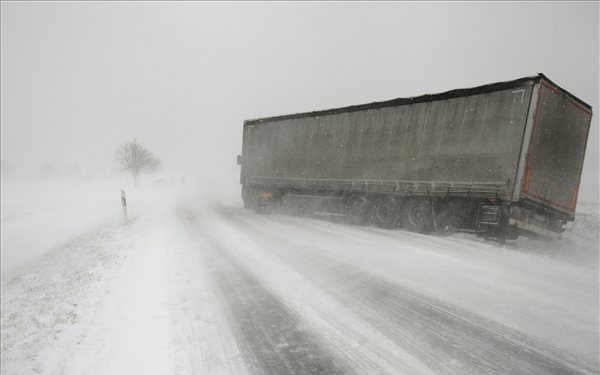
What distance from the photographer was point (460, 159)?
10.2 metres

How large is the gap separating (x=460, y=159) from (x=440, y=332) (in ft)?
25.0

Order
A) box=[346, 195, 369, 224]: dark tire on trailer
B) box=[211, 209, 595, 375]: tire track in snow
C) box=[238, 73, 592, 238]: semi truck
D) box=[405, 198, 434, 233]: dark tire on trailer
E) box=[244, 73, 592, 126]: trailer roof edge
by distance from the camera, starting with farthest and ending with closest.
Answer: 1. box=[346, 195, 369, 224]: dark tire on trailer
2. box=[405, 198, 434, 233]: dark tire on trailer
3. box=[238, 73, 592, 238]: semi truck
4. box=[244, 73, 592, 126]: trailer roof edge
5. box=[211, 209, 595, 375]: tire track in snow

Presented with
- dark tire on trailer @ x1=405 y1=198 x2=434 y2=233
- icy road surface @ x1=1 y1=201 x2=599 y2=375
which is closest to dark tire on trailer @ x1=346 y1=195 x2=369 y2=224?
dark tire on trailer @ x1=405 y1=198 x2=434 y2=233

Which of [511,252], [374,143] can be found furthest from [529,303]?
[374,143]

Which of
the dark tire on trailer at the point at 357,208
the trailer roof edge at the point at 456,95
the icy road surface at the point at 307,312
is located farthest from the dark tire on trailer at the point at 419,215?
the trailer roof edge at the point at 456,95

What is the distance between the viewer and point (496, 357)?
309 centimetres

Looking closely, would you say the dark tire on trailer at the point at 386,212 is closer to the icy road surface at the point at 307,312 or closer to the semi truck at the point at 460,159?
the semi truck at the point at 460,159

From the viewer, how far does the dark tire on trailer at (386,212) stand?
12250 mm

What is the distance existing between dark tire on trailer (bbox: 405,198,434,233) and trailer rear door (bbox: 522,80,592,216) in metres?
2.84

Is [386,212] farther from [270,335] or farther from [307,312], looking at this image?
[270,335]

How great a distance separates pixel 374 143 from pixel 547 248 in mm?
6093

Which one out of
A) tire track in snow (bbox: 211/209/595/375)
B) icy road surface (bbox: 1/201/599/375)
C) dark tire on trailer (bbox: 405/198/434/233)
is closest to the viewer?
tire track in snow (bbox: 211/209/595/375)

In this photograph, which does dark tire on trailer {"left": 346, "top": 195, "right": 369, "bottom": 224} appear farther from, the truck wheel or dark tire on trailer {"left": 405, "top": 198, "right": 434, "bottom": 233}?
dark tire on trailer {"left": 405, "top": 198, "right": 434, "bottom": 233}

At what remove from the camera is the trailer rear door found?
8914 mm
